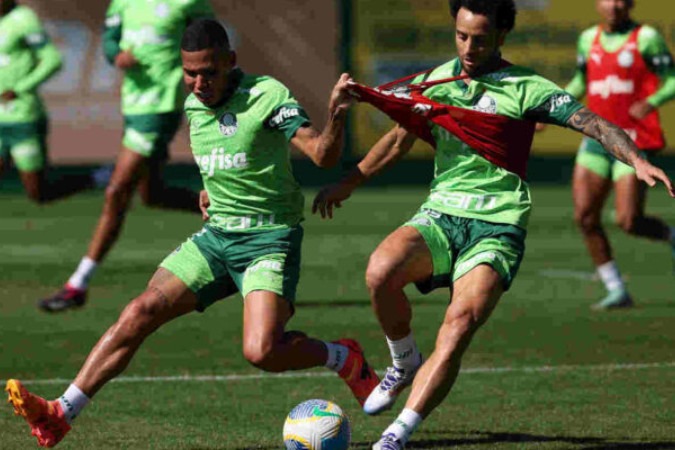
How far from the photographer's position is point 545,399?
29.8ft

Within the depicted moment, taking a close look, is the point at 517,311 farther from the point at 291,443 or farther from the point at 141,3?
the point at 291,443

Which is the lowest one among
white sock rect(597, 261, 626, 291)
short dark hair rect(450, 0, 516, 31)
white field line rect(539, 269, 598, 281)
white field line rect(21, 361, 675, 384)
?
white field line rect(539, 269, 598, 281)

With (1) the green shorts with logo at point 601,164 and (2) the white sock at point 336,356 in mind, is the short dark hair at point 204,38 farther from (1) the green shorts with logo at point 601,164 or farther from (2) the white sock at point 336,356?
(1) the green shorts with logo at point 601,164

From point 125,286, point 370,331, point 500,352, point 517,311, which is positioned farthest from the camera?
point 125,286

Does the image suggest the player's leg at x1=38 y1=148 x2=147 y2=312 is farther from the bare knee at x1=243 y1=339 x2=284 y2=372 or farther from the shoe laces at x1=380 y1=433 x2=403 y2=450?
the shoe laces at x1=380 y1=433 x2=403 y2=450

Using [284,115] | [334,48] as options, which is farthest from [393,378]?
[334,48]

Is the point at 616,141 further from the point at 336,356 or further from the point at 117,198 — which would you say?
the point at 117,198

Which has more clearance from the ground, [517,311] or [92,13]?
[517,311]

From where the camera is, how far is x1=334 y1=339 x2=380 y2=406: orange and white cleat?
8344 millimetres

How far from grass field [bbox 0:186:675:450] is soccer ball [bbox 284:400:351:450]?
0.43 meters

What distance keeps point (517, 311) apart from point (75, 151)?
43.7 ft

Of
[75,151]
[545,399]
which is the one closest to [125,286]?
[545,399]

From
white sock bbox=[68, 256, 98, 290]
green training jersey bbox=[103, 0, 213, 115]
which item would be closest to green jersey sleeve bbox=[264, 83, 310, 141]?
white sock bbox=[68, 256, 98, 290]

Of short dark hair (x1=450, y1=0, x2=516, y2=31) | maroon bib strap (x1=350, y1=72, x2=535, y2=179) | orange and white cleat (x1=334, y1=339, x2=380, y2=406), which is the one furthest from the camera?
orange and white cleat (x1=334, y1=339, x2=380, y2=406)
